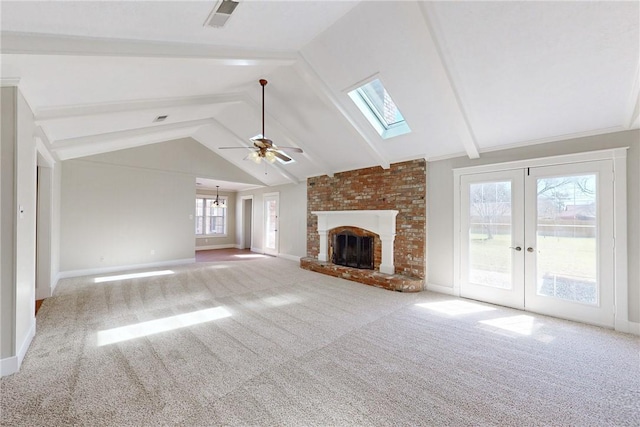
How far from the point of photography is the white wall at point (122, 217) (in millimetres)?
5602

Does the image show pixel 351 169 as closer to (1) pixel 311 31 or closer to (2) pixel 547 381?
(1) pixel 311 31

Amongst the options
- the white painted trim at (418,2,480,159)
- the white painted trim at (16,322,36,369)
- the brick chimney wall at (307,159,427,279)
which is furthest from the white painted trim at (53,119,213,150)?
the white painted trim at (418,2,480,159)

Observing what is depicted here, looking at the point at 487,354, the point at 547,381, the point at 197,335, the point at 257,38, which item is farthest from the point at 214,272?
the point at 547,381

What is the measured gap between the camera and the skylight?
4109 mm

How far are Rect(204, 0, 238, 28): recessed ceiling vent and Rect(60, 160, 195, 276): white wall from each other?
5.38 metres

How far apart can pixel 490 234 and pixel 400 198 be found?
5.63ft

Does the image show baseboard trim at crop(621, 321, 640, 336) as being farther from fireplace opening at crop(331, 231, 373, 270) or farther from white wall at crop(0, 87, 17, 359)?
white wall at crop(0, 87, 17, 359)

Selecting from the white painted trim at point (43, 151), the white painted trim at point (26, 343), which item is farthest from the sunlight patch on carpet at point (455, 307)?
the white painted trim at point (43, 151)

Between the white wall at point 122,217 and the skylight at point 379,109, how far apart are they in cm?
538

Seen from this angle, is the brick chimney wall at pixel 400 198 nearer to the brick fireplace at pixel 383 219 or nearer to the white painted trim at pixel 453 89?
the brick fireplace at pixel 383 219

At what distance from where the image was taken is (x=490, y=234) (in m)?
4.28

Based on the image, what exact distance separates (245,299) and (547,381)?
3.74 m

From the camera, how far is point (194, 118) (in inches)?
221

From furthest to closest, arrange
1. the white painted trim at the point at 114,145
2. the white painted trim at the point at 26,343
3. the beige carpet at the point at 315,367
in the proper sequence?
1. the white painted trim at the point at 114,145
2. the white painted trim at the point at 26,343
3. the beige carpet at the point at 315,367
